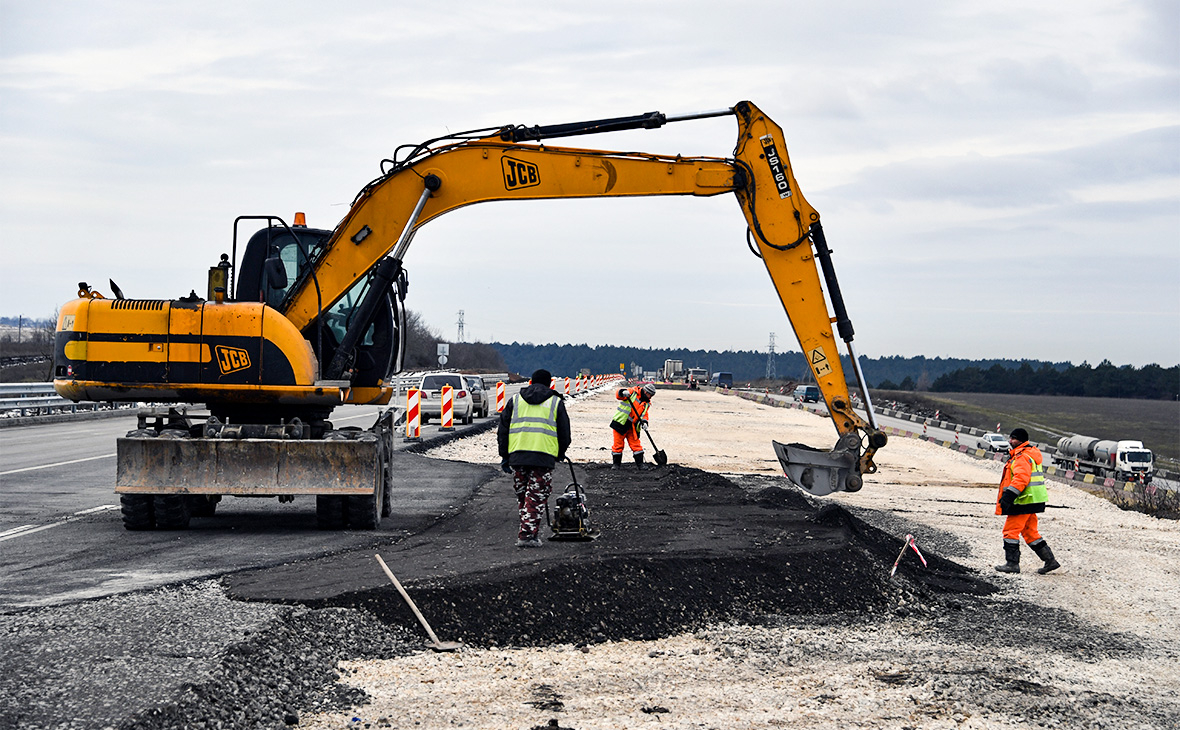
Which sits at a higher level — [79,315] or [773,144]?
[773,144]

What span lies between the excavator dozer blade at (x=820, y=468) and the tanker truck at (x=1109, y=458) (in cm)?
2656

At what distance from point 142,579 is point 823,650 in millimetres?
5344

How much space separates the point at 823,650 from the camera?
26.8 feet

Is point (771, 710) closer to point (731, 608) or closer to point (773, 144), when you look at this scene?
point (731, 608)

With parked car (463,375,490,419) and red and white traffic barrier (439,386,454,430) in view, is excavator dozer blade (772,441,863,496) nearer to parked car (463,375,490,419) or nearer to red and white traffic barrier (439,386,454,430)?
red and white traffic barrier (439,386,454,430)

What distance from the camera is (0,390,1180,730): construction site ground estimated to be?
6.35 metres

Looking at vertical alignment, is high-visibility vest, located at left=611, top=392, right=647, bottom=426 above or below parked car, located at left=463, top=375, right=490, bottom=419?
above

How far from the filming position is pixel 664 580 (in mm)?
9469

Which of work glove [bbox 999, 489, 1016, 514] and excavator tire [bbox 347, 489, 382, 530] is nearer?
excavator tire [bbox 347, 489, 382, 530]

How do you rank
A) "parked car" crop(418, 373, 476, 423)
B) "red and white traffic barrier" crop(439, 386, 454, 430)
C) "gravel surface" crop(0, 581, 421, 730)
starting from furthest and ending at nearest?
1. "parked car" crop(418, 373, 476, 423)
2. "red and white traffic barrier" crop(439, 386, 454, 430)
3. "gravel surface" crop(0, 581, 421, 730)

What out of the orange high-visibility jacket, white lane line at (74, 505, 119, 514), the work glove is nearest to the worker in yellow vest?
the work glove

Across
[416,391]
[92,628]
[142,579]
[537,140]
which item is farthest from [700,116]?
[416,391]

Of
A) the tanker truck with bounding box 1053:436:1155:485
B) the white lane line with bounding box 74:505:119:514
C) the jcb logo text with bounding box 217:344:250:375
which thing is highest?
the jcb logo text with bounding box 217:344:250:375

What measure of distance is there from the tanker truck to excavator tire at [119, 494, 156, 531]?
31.9 metres
